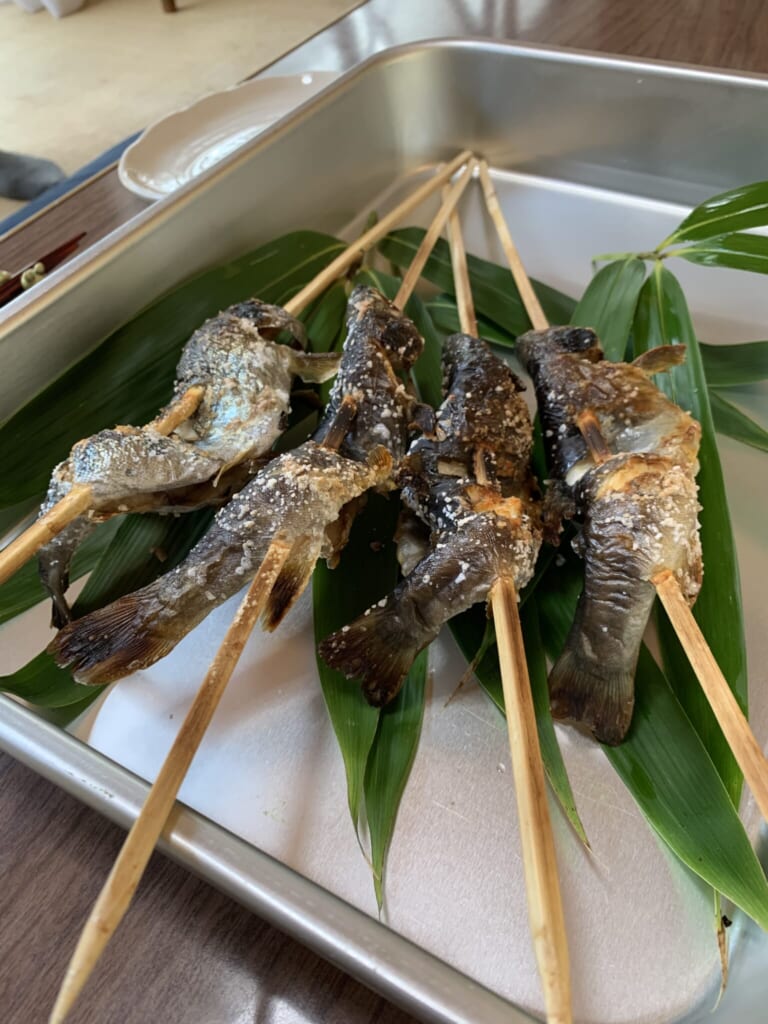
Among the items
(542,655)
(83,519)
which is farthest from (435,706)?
(83,519)

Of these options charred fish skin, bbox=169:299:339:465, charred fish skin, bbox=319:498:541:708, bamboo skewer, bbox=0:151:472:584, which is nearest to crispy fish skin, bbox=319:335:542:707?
charred fish skin, bbox=319:498:541:708

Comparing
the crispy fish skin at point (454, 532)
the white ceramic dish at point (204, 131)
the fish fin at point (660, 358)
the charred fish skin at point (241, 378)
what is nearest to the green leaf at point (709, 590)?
the fish fin at point (660, 358)

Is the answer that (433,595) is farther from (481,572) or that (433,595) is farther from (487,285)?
(487,285)

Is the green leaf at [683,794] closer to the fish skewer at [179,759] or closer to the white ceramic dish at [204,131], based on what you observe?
the fish skewer at [179,759]

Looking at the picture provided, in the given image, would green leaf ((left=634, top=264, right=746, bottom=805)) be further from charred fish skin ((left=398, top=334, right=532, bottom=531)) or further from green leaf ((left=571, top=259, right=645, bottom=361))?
charred fish skin ((left=398, top=334, right=532, bottom=531))

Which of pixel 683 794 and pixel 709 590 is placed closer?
pixel 683 794

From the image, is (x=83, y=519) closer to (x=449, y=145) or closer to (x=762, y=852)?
(x=762, y=852)

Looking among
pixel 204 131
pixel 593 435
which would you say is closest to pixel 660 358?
pixel 593 435
